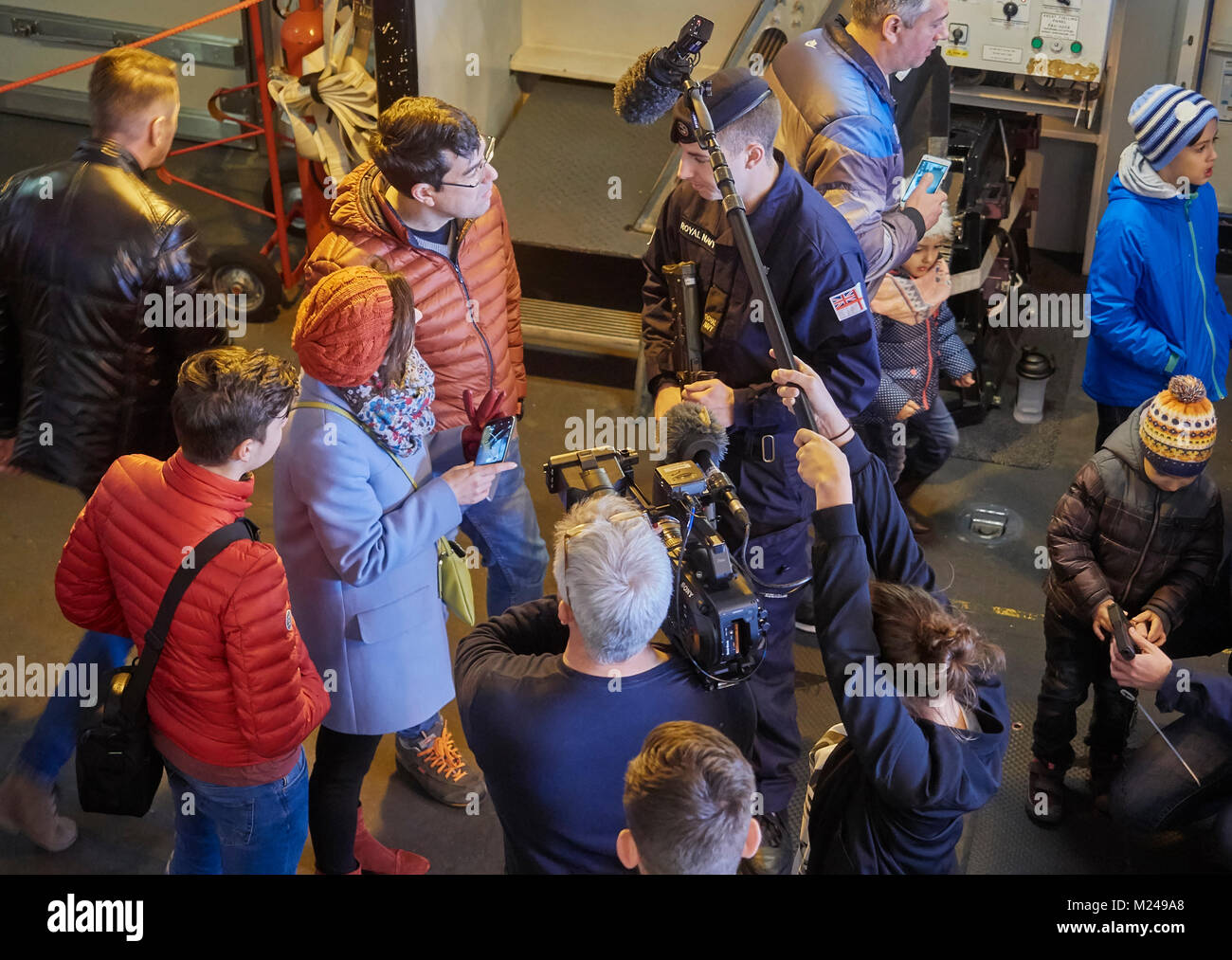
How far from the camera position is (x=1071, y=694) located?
373 centimetres

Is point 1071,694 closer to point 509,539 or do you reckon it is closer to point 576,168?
point 509,539

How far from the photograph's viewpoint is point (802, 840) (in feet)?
9.19

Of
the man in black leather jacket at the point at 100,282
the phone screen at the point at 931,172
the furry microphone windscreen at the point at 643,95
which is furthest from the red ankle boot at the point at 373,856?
the phone screen at the point at 931,172

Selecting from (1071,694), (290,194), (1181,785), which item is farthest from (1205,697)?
(290,194)

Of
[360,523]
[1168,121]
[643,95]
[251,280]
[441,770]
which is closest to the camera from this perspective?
[360,523]

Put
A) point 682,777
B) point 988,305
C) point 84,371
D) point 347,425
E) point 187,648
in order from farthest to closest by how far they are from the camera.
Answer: point 988,305 < point 84,371 < point 347,425 < point 187,648 < point 682,777

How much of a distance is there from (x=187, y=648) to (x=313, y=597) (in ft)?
1.37

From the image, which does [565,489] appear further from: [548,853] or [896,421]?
[896,421]

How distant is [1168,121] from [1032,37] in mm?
1923

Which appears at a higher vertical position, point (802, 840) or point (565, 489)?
point (565, 489)

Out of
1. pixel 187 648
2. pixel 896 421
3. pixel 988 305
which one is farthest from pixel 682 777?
pixel 988 305

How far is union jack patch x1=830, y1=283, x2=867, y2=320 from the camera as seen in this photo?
3268 mm

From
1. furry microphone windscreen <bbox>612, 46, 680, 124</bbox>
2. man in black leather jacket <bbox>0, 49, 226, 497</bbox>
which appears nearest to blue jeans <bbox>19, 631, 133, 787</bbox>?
man in black leather jacket <bbox>0, 49, 226, 497</bbox>

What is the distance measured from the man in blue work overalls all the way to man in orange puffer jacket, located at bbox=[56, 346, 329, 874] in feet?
3.45
